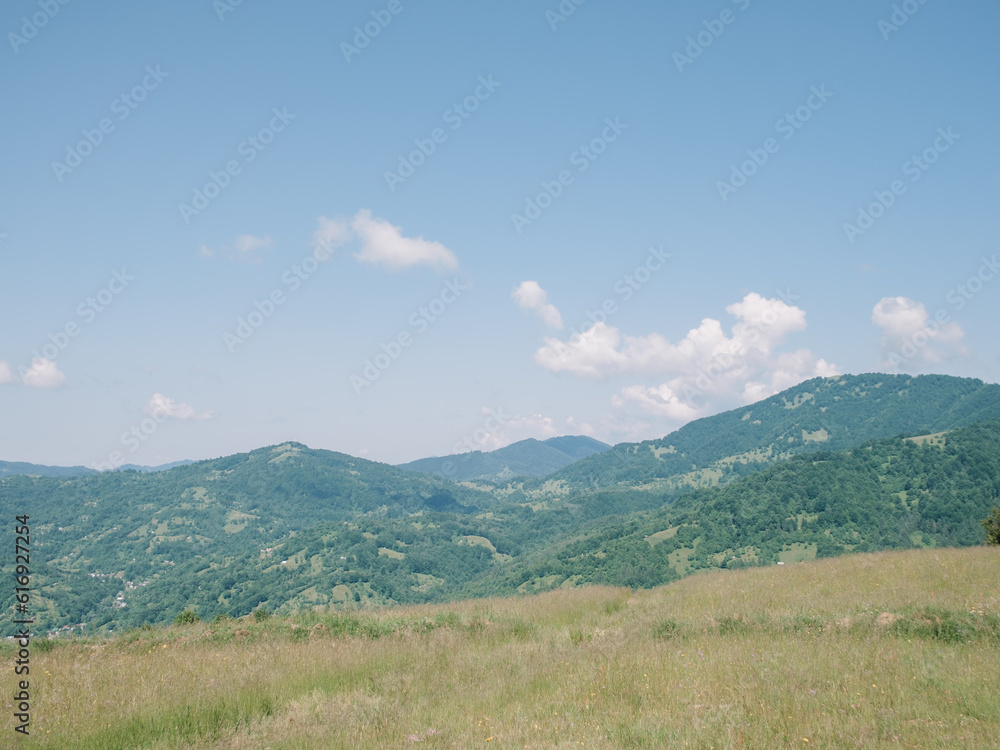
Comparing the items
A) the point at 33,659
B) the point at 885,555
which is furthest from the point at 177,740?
the point at 885,555

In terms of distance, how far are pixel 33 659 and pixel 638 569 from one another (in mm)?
134851

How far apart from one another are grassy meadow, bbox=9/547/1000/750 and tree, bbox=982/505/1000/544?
16332 mm

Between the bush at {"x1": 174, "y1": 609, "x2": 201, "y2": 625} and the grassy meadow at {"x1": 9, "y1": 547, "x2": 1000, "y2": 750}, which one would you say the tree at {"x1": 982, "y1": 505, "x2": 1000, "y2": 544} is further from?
the bush at {"x1": 174, "y1": 609, "x2": 201, "y2": 625}

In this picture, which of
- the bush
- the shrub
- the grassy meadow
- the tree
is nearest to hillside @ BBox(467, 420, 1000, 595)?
the tree

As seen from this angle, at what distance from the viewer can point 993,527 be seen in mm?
26391

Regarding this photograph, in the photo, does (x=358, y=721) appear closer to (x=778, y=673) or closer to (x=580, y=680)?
(x=580, y=680)

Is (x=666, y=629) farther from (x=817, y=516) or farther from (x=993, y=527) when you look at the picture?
(x=817, y=516)

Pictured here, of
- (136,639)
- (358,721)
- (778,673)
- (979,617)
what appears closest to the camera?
(358,721)

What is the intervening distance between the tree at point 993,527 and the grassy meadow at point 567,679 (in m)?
16.3

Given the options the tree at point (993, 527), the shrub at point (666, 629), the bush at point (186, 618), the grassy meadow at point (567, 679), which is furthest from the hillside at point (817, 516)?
the grassy meadow at point (567, 679)

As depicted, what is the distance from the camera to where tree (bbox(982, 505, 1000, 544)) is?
2539 centimetres

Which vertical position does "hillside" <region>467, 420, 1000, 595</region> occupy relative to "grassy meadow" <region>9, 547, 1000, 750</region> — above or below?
below

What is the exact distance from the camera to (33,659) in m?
10.1

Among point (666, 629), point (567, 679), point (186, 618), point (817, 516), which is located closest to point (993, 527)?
point (666, 629)
